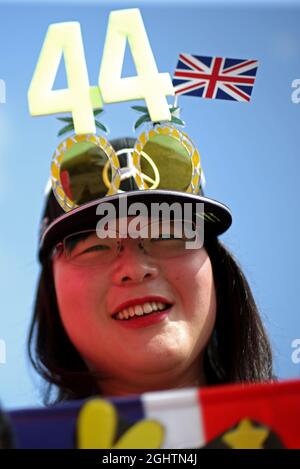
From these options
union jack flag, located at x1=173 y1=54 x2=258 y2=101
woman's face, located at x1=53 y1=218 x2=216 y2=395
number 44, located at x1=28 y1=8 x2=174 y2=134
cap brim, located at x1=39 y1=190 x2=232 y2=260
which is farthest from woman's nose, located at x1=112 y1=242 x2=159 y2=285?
union jack flag, located at x1=173 y1=54 x2=258 y2=101

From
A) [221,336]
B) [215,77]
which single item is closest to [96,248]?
[221,336]

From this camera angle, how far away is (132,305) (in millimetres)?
1758

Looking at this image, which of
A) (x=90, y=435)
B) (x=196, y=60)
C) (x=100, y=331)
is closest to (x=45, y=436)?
(x=90, y=435)

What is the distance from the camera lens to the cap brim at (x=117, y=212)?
180cm

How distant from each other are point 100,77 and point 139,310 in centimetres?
83

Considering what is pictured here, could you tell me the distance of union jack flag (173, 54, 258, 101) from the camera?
2.24m

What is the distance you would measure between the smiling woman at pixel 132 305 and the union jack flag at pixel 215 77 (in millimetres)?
426

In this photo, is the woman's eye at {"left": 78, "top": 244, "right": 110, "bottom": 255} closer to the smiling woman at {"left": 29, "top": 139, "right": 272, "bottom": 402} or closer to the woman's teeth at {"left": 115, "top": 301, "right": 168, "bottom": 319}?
the smiling woman at {"left": 29, "top": 139, "right": 272, "bottom": 402}

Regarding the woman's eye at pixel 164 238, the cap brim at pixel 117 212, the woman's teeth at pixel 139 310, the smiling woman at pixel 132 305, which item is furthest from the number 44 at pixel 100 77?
the woman's teeth at pixel 139 310

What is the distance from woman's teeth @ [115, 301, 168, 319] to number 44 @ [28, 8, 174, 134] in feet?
1.99

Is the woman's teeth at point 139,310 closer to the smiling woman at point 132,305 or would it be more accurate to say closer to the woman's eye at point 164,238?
the smiling woman at point 132,305

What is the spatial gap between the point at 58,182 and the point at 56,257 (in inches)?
9.3
